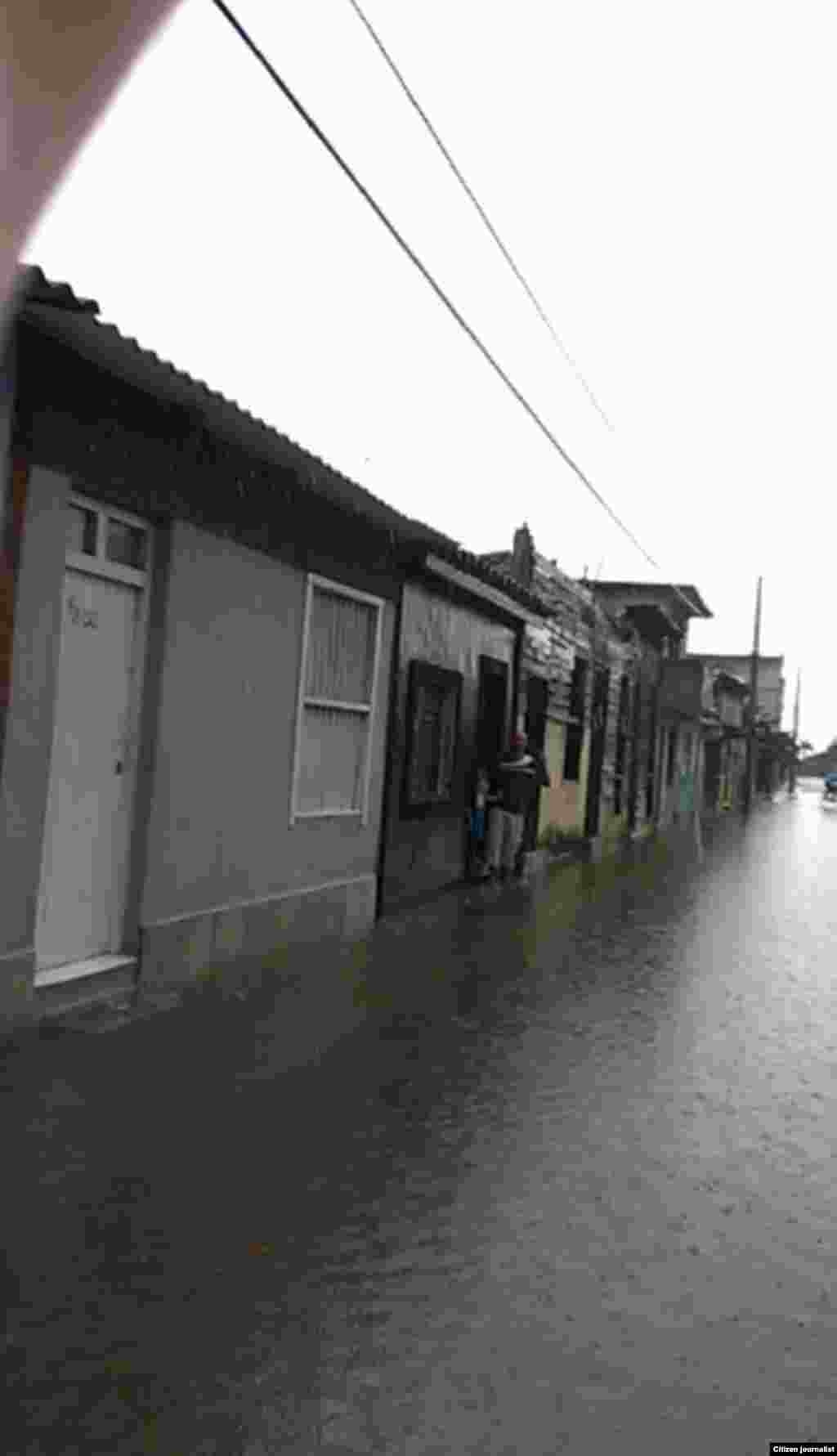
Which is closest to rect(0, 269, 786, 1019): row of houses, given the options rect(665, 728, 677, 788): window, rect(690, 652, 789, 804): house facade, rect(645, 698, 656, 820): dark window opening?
rect(645, 698, 656, 820): dark window opening

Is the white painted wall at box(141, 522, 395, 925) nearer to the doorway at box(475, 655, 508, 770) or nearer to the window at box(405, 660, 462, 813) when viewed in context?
the window at box(405, 660, 462, 813)

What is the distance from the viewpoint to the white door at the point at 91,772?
6840 millimetres

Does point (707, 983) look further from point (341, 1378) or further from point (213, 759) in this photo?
point (341, 1378)

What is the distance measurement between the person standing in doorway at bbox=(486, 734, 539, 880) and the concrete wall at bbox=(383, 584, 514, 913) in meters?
0.52

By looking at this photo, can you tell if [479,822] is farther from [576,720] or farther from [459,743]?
[576,720]

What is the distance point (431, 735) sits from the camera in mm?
13484

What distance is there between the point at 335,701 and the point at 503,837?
5593 mm

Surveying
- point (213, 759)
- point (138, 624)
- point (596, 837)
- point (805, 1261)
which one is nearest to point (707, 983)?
point (213, 759)

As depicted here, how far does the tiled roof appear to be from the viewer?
5.43m

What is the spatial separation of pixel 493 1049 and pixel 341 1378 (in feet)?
12.7

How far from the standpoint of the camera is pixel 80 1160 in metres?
4.93

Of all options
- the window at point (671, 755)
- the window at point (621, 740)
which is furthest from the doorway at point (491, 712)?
the window at point (671, 755)

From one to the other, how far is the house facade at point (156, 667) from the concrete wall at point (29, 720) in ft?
0.04

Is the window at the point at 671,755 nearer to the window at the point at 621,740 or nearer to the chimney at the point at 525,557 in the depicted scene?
the window at the point at 621,740
